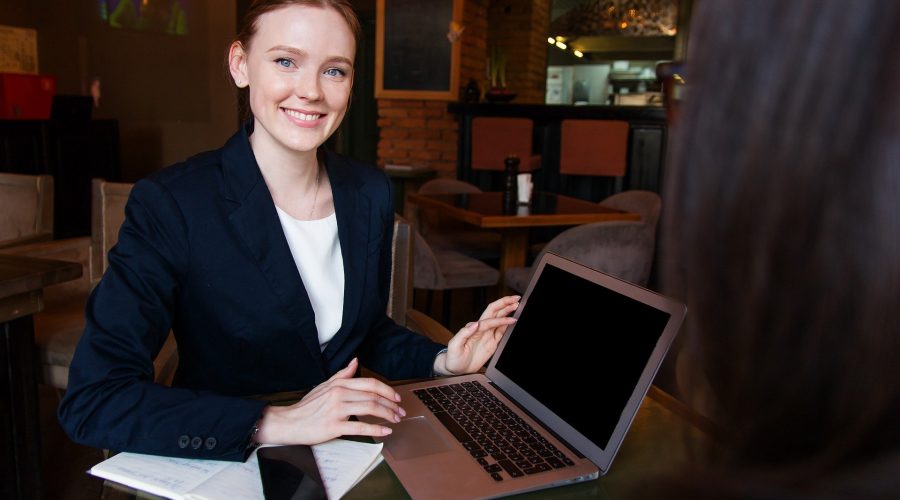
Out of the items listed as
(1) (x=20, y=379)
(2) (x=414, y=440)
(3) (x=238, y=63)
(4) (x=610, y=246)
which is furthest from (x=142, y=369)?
(4) (x=610, y=246)

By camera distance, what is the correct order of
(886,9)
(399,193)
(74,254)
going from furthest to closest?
1. (399,193)
2. (74,254)
3. (886,9)

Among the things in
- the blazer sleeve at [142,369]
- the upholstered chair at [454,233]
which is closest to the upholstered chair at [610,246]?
the upholstered chair at [454,233]

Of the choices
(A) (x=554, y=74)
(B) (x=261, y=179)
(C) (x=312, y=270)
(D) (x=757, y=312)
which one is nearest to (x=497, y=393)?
(C) (x=312, y=270)

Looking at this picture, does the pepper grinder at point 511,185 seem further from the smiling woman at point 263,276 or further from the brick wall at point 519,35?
the brick wall at point 519,35

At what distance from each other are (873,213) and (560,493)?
2.40 feet

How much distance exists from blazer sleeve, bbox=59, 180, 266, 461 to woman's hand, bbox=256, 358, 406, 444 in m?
0.04

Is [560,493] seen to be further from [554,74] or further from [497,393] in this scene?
[554,74]

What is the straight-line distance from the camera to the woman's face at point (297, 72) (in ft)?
4.49

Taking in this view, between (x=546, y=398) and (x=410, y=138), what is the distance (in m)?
5.37

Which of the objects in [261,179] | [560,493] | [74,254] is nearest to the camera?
[560,493]

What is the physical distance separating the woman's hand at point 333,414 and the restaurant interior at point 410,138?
0.42 m

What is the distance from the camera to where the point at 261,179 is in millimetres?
1389

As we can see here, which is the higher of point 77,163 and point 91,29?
point 91,29

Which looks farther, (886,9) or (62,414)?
(62,414)
